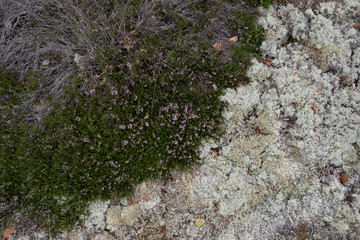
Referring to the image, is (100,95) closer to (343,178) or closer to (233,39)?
(233,39)

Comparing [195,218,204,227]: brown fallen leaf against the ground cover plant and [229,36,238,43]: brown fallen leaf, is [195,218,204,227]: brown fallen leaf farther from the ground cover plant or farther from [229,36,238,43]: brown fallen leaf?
[229,36,238,43]: brown fallen leaf

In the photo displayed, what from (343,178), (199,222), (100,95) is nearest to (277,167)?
(343,178)

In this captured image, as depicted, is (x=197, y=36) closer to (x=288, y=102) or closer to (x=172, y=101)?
(x=172, y=101)

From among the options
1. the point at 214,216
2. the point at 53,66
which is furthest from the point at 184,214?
the point at 53,66

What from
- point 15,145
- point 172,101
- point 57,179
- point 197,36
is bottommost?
point 57,179

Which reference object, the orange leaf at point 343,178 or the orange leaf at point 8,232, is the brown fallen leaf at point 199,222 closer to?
the orange leaf at point 343,178

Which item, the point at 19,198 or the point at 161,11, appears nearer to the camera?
the point at 19,198
